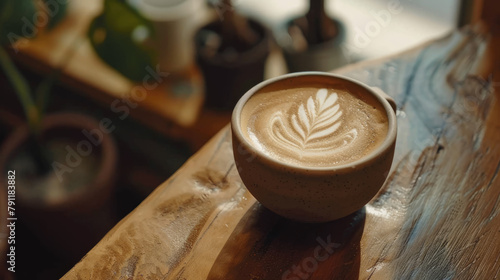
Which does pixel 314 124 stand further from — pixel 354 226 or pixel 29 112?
pixel 29 112

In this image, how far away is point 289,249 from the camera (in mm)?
1094

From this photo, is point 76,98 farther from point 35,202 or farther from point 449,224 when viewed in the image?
point 449,224

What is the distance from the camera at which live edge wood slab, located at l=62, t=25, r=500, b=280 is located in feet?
3.51

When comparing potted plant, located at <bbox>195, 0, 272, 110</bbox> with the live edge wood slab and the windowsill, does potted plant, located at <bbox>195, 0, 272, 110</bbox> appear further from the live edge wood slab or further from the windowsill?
the live edge wood slab

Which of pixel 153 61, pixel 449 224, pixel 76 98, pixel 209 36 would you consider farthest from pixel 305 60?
pixel 449 224

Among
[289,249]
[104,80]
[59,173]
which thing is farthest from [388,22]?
[289,249]

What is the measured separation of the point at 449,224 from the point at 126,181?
5.34 feet

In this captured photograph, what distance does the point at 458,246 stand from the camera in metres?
1.09

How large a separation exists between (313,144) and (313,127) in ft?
0.15

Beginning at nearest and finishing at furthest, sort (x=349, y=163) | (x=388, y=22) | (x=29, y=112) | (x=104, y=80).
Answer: (x=349, y=163) → (x=29, y=112) → (x=104, y=80) → (x=388, y=22)

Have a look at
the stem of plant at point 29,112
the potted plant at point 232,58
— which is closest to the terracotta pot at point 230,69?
the potted plant at point 232,58

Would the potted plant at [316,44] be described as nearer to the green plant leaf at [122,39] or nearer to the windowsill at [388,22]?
the windowsill at [388,22]

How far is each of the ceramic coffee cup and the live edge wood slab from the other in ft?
0.25

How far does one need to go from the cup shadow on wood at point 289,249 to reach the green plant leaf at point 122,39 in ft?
2.71
